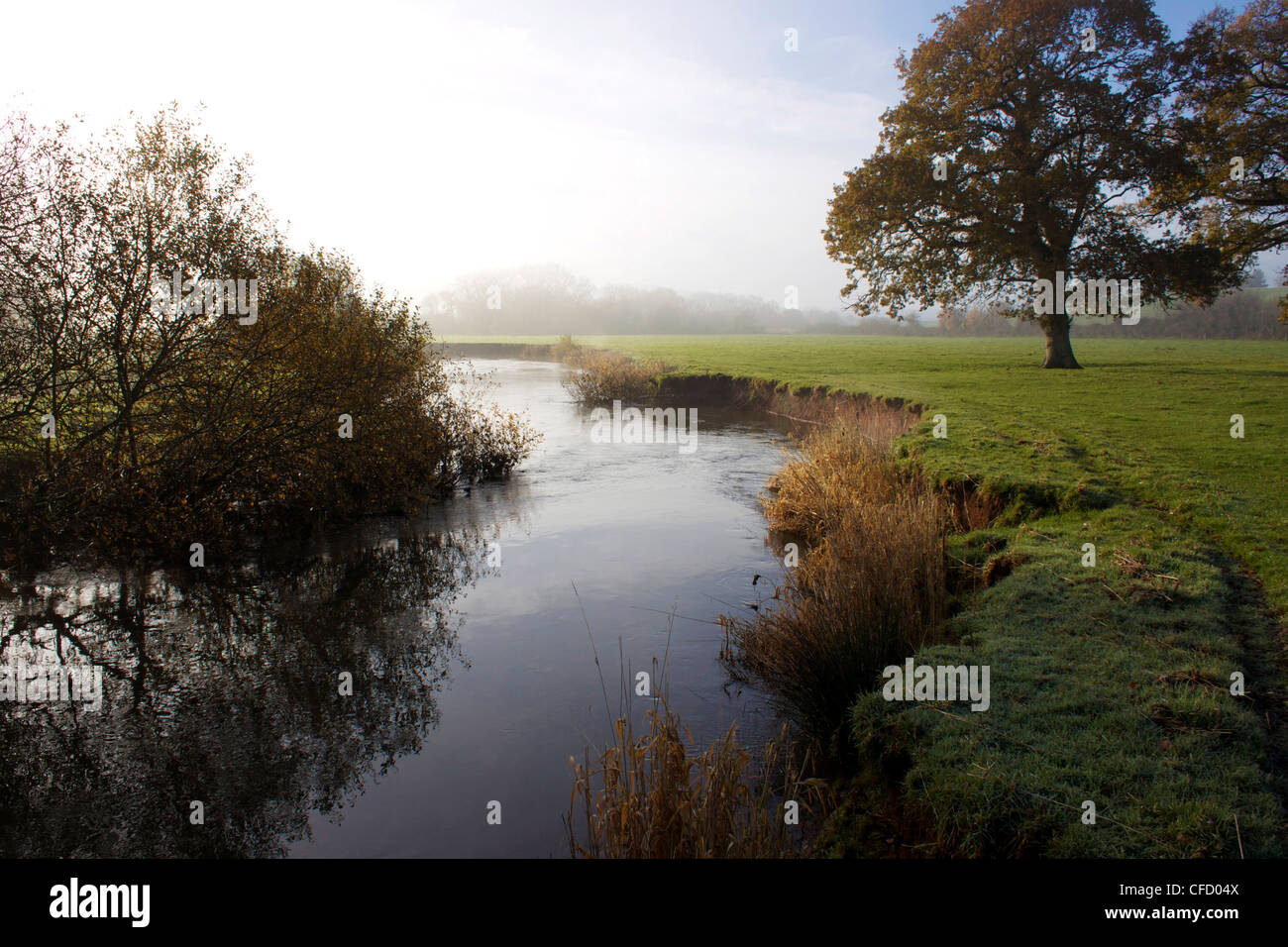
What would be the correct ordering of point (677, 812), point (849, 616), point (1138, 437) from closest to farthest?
point (677, 812), point (849, 616), point (1138, 437)

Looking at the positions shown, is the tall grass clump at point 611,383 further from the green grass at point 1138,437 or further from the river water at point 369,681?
the river water at point 369,681

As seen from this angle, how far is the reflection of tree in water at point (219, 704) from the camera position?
245 inches

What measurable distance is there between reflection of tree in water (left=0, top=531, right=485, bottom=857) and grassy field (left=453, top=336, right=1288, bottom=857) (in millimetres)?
4836

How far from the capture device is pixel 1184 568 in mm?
8180

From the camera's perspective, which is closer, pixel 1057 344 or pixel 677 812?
pixel 677 812

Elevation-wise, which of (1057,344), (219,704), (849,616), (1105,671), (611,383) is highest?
(1057,344)

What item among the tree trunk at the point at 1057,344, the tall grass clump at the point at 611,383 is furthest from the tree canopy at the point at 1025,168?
the tall grass clump at the point at 611,383

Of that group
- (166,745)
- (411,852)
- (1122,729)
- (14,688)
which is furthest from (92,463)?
(1122,729)

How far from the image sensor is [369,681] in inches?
351

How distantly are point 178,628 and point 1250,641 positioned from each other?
1274 centimetres

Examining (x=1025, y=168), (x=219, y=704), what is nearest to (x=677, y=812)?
(x=219, y=704)

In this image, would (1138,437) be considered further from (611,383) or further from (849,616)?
(611,383)

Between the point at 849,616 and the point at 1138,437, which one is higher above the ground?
the point at 1138,437

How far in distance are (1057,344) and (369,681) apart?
32781mm
